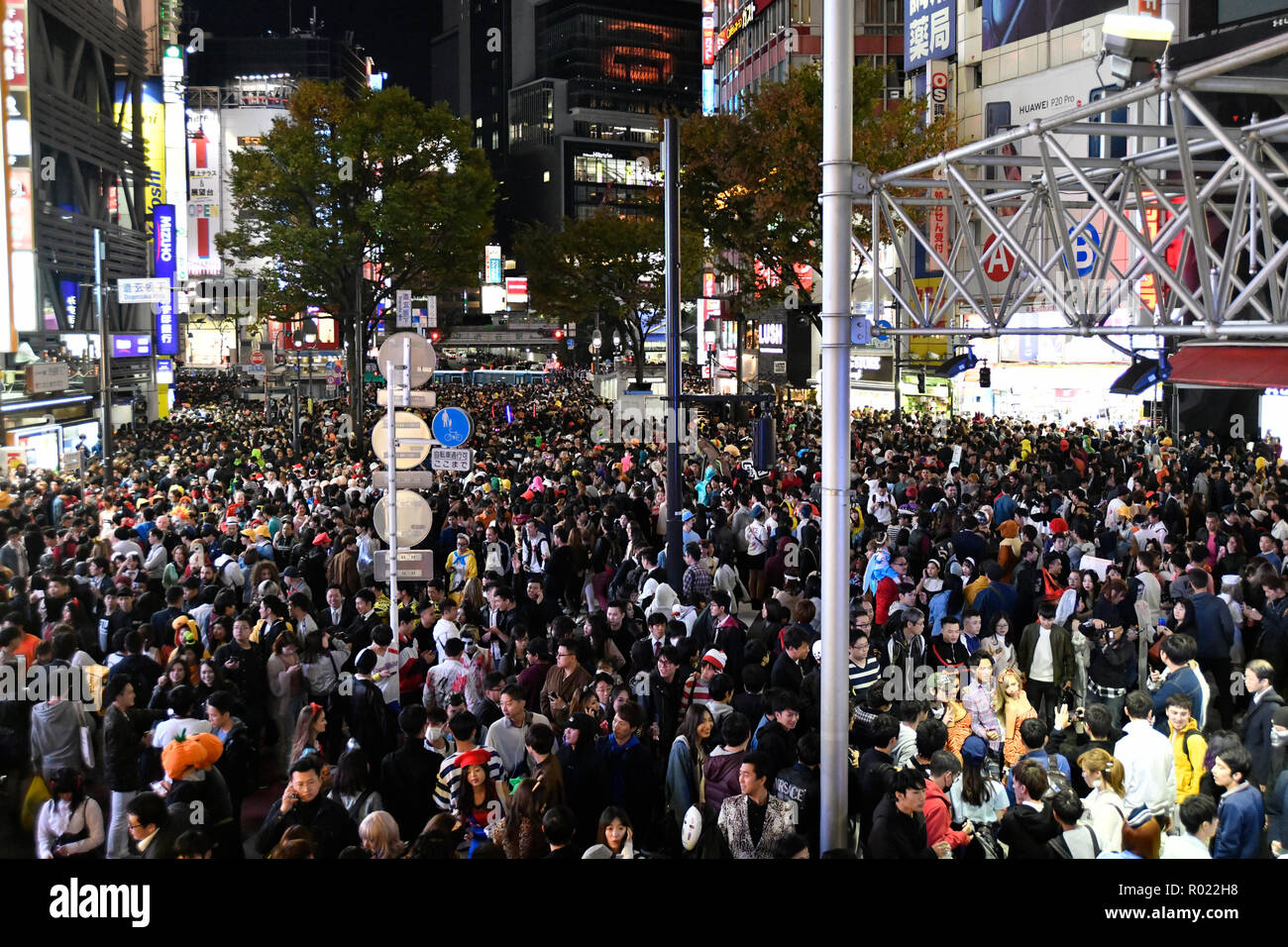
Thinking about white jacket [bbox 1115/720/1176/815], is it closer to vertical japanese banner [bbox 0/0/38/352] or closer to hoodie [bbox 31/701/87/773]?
hoodie [bbox 31/701/87/773]

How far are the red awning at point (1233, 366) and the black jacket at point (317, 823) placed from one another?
8.02 metres

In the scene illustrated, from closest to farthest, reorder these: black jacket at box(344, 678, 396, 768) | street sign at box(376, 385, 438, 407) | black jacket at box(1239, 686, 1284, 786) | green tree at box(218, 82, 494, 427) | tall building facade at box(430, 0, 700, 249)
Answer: black jacket at box(1239, 686, 1284, 786)
black jacket at box(344, 678, 396, 768)
street sign at box(376, 385, 438, 407)
green tree at box(218, 82, 494, 427)
tall building facade at box(430, 0, 700, 249)

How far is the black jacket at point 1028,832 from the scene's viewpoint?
5.26 meters

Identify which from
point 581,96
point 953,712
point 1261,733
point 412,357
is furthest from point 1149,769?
point 581,96

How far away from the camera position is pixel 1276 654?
902cm

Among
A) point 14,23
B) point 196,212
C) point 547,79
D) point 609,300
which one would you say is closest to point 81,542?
point 14,23

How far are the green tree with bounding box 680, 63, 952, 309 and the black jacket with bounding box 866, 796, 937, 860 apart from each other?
21185 mm

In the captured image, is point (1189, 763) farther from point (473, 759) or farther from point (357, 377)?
point (357, 377)

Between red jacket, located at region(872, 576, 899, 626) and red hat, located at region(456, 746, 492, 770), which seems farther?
red jacket, located at region(872, 576, 899, 626)

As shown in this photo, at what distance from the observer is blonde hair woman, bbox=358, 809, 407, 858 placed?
5.46 m

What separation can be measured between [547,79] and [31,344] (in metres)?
107

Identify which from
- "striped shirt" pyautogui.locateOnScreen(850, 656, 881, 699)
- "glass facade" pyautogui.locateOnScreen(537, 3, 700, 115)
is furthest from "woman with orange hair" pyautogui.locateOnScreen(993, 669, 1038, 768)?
"glass facade" pyautogui.locateOnScreen(537, 3, 700, 115)

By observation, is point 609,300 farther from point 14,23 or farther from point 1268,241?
point 1268,241

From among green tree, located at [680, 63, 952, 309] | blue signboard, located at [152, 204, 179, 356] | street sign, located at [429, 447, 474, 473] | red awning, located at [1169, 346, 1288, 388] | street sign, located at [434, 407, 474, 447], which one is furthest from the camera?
blue signboard, located at [152, 204, 179, 356]
